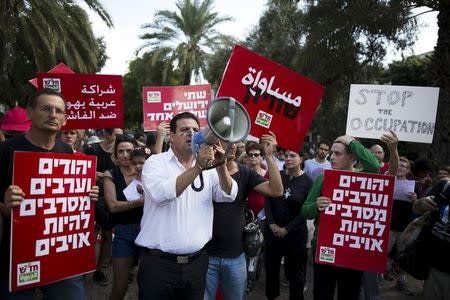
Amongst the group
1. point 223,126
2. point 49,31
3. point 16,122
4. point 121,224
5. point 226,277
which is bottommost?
point 226,277

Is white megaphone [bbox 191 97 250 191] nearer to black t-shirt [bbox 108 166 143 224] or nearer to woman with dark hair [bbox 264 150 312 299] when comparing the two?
black t-shirt [bbox 108 166 143 224]

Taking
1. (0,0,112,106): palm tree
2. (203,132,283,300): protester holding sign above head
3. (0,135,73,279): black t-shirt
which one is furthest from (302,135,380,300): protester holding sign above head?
(0,0,112,106): palm tree

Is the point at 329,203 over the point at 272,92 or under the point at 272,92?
under

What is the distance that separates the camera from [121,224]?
4.08 meters

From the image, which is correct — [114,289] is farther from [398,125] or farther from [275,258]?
[398,125]

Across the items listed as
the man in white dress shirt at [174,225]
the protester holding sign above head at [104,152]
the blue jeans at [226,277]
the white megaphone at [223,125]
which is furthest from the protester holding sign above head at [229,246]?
the protester holding sign above head at [104,152]

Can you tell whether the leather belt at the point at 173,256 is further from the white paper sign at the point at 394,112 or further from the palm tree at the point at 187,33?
the palm tree at the point at 187,33

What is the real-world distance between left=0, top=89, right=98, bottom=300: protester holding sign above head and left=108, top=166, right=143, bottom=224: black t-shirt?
1001mm

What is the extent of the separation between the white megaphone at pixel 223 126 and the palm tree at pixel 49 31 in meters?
8.56

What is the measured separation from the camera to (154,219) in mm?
2838

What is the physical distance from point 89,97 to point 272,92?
2.53 meters

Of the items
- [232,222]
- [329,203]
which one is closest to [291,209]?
[329,203]

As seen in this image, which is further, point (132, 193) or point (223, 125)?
point (132, 193)

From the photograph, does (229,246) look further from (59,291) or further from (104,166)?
(104,166)
